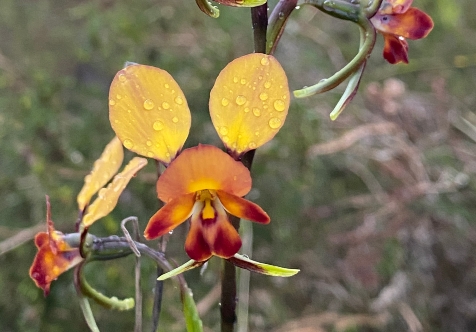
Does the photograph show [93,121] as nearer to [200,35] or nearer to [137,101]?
[200,35]

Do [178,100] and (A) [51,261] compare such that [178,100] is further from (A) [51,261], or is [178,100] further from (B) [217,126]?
(A) [51,261]

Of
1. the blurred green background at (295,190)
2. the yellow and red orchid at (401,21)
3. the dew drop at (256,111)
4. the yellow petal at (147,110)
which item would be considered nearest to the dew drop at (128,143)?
the yellow petal at (147,110)

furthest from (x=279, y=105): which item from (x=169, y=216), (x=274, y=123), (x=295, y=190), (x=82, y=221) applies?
(x=295, y=190)

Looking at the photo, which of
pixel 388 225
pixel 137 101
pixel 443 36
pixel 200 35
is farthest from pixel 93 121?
pixel 443 36

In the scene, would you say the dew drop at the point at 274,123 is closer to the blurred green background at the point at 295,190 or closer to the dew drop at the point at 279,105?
the dew drop at the point at 279,105

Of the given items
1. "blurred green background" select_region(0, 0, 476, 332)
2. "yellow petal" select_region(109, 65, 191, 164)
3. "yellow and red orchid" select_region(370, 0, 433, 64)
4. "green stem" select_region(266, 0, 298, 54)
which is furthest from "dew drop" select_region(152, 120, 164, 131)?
"blurred green background" select_region(0, 0, 476, 332)
